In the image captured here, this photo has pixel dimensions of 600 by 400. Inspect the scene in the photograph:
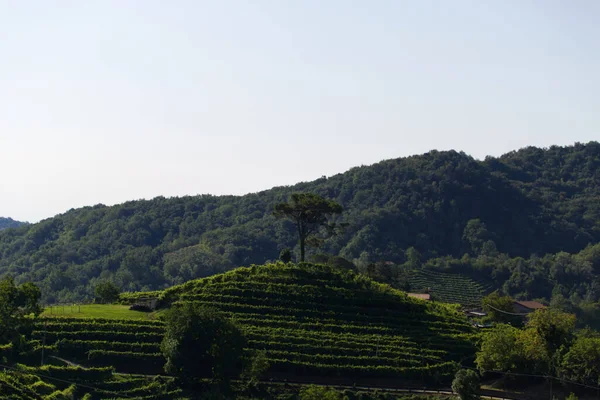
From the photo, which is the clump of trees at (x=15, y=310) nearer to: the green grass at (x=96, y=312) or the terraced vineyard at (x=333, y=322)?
the green grass at (x=96, y=312)

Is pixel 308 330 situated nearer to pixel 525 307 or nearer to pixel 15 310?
pixel 15 310

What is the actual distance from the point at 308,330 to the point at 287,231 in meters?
106

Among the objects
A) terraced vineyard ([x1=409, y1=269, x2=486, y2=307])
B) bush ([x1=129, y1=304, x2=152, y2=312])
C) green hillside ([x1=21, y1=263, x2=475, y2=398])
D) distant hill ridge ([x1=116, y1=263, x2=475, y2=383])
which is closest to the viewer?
green hillside ([x1=21, y1=263, x2=475, y2=398])

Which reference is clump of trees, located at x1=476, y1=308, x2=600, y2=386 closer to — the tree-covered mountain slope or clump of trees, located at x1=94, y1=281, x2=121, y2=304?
the tree-covered mountain slope

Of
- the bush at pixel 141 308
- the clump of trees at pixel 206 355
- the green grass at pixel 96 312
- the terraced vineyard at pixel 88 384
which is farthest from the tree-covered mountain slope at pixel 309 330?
the terraced vineyard at pixel 88 384

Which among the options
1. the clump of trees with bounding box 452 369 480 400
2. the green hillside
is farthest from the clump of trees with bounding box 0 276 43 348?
the clump of trees with bounding box 452 369 480 400

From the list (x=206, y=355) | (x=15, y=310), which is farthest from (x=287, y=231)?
(x=206, y=355)

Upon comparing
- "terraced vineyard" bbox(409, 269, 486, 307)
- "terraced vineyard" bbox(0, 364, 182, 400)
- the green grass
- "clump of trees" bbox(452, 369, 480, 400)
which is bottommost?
"clump of trees" bbox(452, 369, 480, 400)

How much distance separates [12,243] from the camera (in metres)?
186

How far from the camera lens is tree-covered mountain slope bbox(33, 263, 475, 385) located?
62219 mm

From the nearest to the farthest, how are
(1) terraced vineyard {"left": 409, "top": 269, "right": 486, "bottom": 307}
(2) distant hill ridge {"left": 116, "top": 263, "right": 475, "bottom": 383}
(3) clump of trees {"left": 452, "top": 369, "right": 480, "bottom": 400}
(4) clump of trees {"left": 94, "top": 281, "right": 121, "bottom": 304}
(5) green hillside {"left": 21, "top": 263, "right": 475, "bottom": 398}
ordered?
1. (3) clump of trees {"left": 452, "top": 369, "right": 480, "bottom": 400}
2. (5) green hillside {"left": 21, "top": 263, "right": 475, "bottom": 398}
3. (2) distant hill ridge {"left": 116, "top": 263, "right": 475, "bottom": 383}
4. (4) clump of trees {"left": 94, "top": 281, "right": 121, "bottom": 304}
5. (1) terraced vineyard {"left": 409, "top": 269, "right": 486, "bottom": 307}

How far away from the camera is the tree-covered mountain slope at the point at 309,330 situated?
62219mm

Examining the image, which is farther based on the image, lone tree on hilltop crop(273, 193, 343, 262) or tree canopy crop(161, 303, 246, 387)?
lone tree on hilltop crop(273, 193, 343, 262)

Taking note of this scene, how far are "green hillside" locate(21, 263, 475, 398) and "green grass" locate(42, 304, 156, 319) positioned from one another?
2284mm
